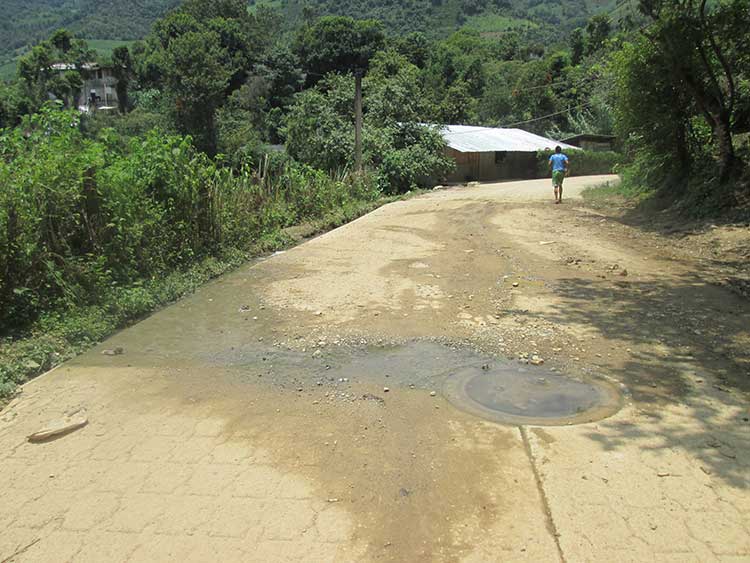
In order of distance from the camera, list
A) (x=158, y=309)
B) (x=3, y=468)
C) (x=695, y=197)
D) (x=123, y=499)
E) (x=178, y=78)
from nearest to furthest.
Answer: (x=123, y=499), (x=3, y=468), (x=158, y=309), (x=695, y=197), (x=178, y=78)

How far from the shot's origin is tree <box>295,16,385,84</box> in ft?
179

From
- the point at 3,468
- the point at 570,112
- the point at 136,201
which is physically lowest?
the point at 3,468

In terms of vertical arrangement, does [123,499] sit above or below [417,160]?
below

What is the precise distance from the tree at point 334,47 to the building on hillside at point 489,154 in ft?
71.0

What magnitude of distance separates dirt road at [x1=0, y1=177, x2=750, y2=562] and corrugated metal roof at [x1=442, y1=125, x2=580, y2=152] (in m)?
24.6

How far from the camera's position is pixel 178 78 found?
119 feet

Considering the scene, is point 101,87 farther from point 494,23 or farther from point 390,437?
point 494,23

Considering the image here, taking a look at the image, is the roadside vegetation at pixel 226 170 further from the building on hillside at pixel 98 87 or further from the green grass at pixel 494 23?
the green grass at pixel 494 23

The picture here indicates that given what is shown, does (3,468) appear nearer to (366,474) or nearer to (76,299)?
(366,474)

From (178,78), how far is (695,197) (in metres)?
32.4

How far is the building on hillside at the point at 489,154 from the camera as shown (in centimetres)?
3175

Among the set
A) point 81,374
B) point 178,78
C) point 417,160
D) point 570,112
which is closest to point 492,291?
point 81,374

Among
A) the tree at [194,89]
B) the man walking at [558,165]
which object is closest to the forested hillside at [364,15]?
the tree at [194,89]

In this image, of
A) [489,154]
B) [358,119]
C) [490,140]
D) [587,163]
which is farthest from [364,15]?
[358,119]
